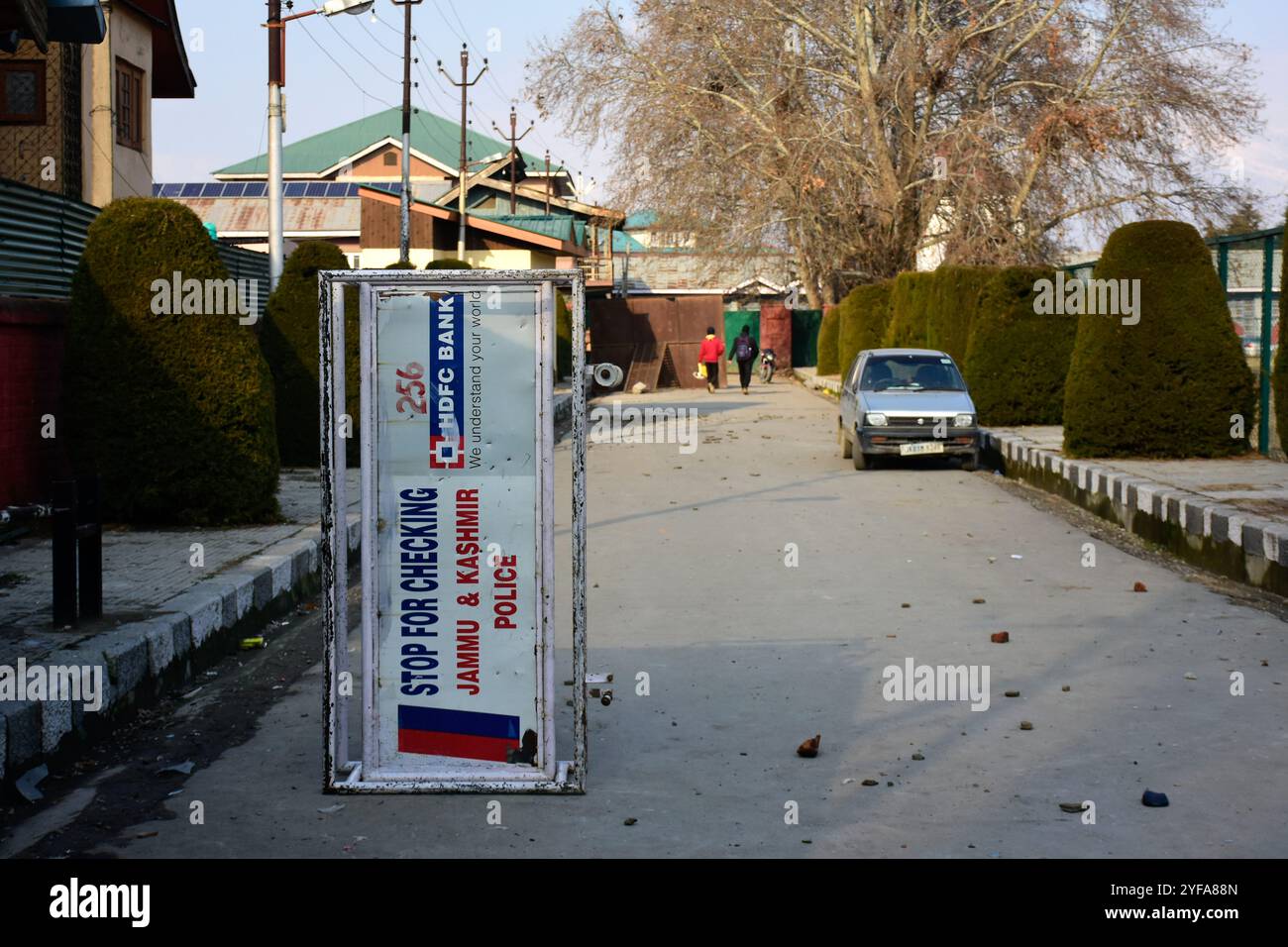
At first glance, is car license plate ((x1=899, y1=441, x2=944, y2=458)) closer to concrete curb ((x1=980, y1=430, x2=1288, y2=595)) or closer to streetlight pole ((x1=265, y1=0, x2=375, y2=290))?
concrete curb ((x1=980, y1=430, x2=1288, y2=595))

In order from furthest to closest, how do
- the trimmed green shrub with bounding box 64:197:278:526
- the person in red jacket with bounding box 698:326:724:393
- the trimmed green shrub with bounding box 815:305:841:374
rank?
1. the trimmed green shrub with bounding box 815:305:841:374
2. the person in red jacket with bounding box 698:326:724:393
3. the trimmed green shrub with bounding box 64:197:278:526

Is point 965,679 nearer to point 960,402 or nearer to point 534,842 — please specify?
point 534,842

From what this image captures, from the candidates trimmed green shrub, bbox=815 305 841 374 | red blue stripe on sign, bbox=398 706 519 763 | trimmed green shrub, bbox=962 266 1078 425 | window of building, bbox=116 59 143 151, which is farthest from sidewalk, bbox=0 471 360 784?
trimmed green shrub, bbox=815 305 841 374

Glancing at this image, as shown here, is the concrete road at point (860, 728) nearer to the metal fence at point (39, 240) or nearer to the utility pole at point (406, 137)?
the metal fence at point (39, 240)

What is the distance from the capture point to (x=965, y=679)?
7.50 m

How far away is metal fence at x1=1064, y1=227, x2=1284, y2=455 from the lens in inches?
664

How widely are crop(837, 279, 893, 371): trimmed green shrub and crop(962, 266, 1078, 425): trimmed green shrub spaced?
1572 centimetres

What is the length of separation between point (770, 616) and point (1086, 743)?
3.34 m

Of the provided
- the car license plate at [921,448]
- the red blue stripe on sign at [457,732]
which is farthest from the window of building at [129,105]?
the red blue stripe on sign at [457,732]

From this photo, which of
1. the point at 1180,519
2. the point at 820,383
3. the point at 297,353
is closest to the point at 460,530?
the point at 1180,519

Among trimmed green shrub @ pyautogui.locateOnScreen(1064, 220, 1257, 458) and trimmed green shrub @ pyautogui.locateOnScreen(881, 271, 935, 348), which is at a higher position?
trimmed green shrub @ pyautogui.locateOnScreen(881, 271, 935, 348)

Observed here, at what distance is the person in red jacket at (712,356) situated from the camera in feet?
142

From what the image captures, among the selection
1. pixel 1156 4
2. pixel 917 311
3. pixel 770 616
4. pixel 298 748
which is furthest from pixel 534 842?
pixel 1156 4

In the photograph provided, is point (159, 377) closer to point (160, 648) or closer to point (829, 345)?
point (160, 648)
